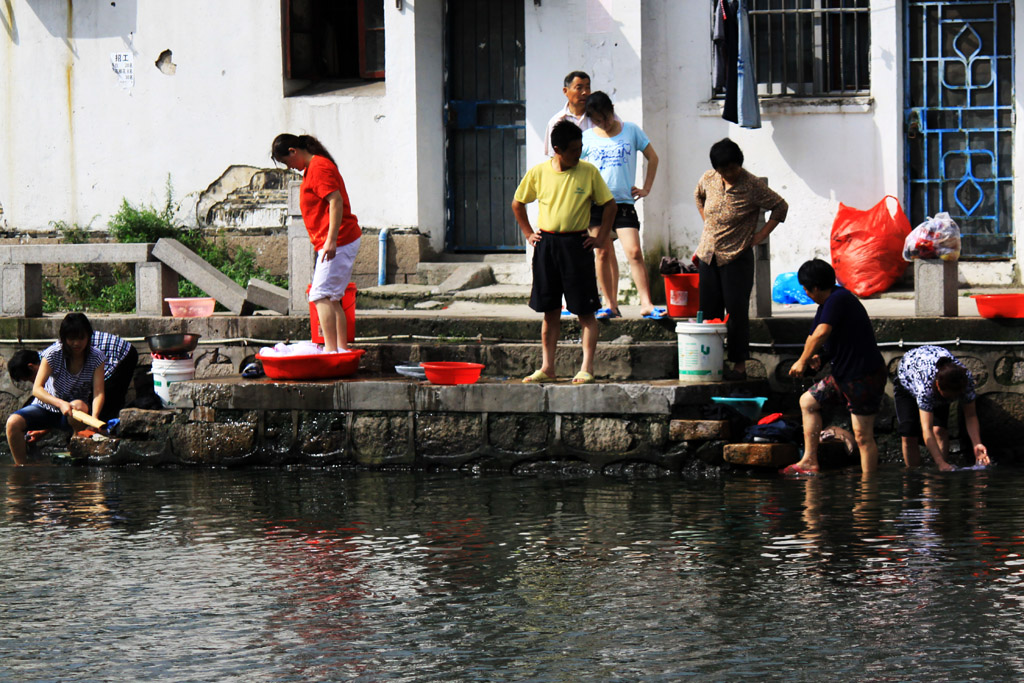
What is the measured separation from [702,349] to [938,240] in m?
1.82

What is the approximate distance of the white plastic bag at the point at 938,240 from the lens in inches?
392

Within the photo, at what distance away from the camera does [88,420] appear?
10.5 metres

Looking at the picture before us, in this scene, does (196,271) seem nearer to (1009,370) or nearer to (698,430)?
(698,430)

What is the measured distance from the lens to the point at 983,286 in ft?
41.6

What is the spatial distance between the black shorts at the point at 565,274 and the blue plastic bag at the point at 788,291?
11.5 feet

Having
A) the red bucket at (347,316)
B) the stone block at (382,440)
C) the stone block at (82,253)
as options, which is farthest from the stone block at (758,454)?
the stone block at (82,253)

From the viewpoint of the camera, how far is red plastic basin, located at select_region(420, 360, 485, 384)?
972 centimetres

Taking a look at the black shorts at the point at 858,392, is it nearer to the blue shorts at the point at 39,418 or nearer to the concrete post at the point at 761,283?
the concrete post at the point at 761,283

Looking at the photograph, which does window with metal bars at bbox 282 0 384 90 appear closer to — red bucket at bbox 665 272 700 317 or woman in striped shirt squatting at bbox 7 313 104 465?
woman in striped shirt squatting at bbox 7 313 104 465

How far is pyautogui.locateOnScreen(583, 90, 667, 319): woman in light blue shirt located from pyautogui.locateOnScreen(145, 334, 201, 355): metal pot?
118 inches

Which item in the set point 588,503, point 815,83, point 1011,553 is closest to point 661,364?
point 588,503

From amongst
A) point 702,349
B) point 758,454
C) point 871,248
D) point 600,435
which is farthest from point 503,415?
point 871,248

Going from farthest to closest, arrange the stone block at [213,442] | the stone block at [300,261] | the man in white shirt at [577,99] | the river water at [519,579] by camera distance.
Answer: the stone block at [300,261] → the man in white shirt at [577,99] → the stone block at [213,442] → the river water at [519,579]

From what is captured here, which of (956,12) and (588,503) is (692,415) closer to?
(588,503)
